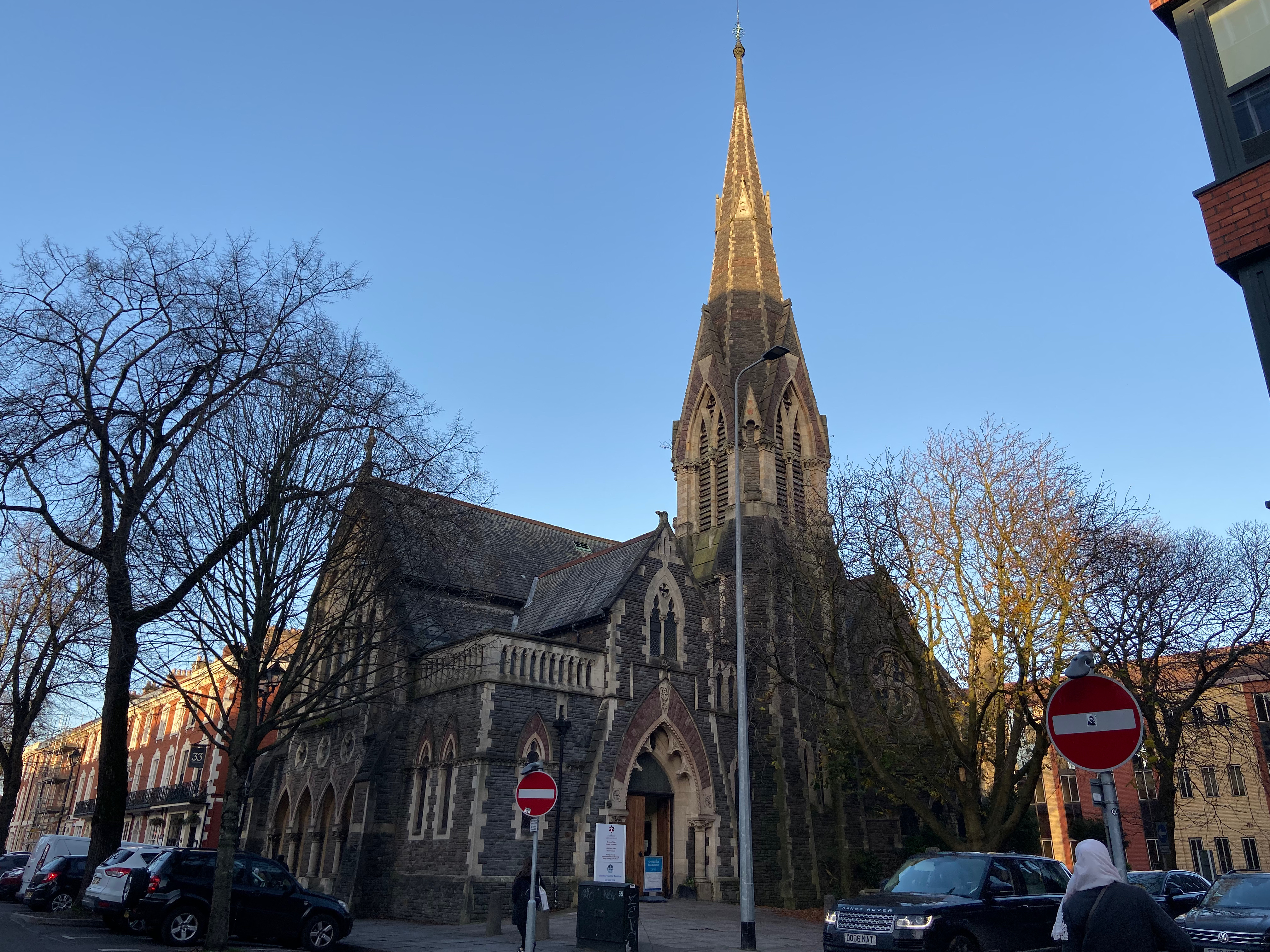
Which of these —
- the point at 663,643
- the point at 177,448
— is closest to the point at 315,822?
the point at 663,643

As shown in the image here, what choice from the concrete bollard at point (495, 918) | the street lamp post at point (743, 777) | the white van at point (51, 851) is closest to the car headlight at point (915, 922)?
the street lamp post at point (743, 777)

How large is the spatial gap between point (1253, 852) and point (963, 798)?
28.4m

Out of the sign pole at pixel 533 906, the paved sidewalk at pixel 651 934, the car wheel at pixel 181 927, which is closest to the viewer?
the sign pole at pixel 533 906

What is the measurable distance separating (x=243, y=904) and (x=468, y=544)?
38.6 feet

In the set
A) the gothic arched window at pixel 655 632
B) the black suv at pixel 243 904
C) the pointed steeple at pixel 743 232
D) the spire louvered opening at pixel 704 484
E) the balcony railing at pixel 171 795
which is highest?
the pointed steeple at pixel 743 232

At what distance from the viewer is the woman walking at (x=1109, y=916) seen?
16.7 feet

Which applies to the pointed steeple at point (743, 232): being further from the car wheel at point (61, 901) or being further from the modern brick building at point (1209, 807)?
the car wheel at point (61, 901)

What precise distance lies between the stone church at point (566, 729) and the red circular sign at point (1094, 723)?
1202 cm

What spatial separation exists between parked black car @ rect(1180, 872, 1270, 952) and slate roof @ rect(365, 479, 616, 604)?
1245 centimetres

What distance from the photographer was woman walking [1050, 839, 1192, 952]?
200 inches

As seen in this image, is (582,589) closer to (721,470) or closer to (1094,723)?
(721,470)

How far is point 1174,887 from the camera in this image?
651 inches

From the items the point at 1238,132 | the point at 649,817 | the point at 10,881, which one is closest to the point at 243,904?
the point at 649,817

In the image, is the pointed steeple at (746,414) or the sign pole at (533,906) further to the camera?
the pointed steeple at (746,414)
